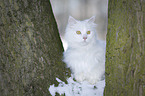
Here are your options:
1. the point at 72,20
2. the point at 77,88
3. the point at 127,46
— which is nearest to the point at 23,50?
the point at 77,88

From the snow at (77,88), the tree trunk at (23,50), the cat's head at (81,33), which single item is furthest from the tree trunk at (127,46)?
the tree trunk at (23,50)

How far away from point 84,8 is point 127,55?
37.4 feet

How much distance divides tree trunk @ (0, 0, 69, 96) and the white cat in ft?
2.37

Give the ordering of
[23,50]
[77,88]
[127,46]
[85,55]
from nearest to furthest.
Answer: [127,46] < [23,50] < [77,88] < [85,55]

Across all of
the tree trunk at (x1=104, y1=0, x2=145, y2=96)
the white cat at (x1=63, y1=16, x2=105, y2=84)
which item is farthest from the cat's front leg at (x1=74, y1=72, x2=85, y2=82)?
the tree trunk at (x1=104, y1=0, x2=145, y2=96)

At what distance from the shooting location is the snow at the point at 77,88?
2529 millimetres

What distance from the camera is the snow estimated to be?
2.53 metres

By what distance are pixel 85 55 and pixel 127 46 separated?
4.18 ft

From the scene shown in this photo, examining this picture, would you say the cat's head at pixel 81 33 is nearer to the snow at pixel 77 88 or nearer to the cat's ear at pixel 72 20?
the cat's ear at pixel 72 20

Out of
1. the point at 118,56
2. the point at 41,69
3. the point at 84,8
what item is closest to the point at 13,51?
the point at 41,69

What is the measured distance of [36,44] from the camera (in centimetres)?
239

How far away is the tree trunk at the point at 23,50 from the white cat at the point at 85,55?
0.72 meters

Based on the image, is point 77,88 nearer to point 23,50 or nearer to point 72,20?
point 23,50

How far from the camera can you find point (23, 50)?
231cm
